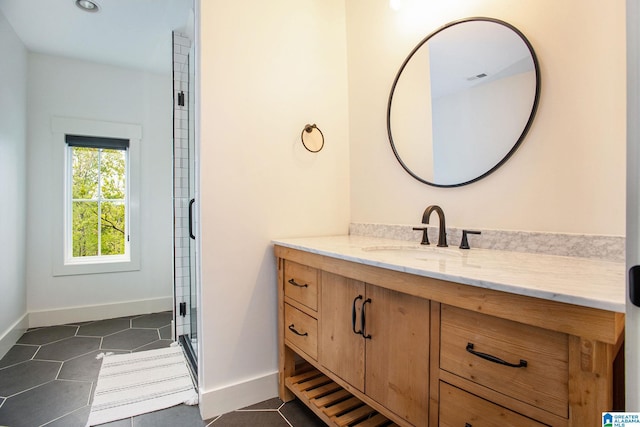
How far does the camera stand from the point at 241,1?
1.80 m

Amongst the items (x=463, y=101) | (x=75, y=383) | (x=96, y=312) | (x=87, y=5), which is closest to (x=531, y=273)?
(x=463, y=101)

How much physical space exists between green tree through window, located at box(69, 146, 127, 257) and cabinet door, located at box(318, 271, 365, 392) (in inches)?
117

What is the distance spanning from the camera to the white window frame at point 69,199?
314 centimetres

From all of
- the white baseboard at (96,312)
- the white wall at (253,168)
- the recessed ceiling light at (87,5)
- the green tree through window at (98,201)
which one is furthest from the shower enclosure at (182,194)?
the green tree through window at (98,201)

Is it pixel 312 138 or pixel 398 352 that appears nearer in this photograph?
pixel 398 352

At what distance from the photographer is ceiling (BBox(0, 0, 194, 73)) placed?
2420 mm

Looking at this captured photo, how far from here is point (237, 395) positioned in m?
1.77

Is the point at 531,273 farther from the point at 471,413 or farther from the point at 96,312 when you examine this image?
the point at 96,312

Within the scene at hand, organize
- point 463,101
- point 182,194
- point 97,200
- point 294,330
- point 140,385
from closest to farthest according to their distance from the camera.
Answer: point 463,101 < point 294,330 < point 140,385 < point 182,194 < point 97,200

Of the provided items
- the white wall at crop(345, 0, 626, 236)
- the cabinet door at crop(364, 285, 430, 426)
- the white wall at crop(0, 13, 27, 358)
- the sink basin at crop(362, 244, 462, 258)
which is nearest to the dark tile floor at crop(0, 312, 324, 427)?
the white wall at crop(0, 13, 27, 358)

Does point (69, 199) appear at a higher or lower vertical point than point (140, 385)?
higher

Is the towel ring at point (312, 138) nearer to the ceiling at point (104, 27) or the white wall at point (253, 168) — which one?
the white wall at point (253, 168)

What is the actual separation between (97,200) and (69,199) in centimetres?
23

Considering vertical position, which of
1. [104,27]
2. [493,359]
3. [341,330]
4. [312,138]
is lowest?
[341,330]
